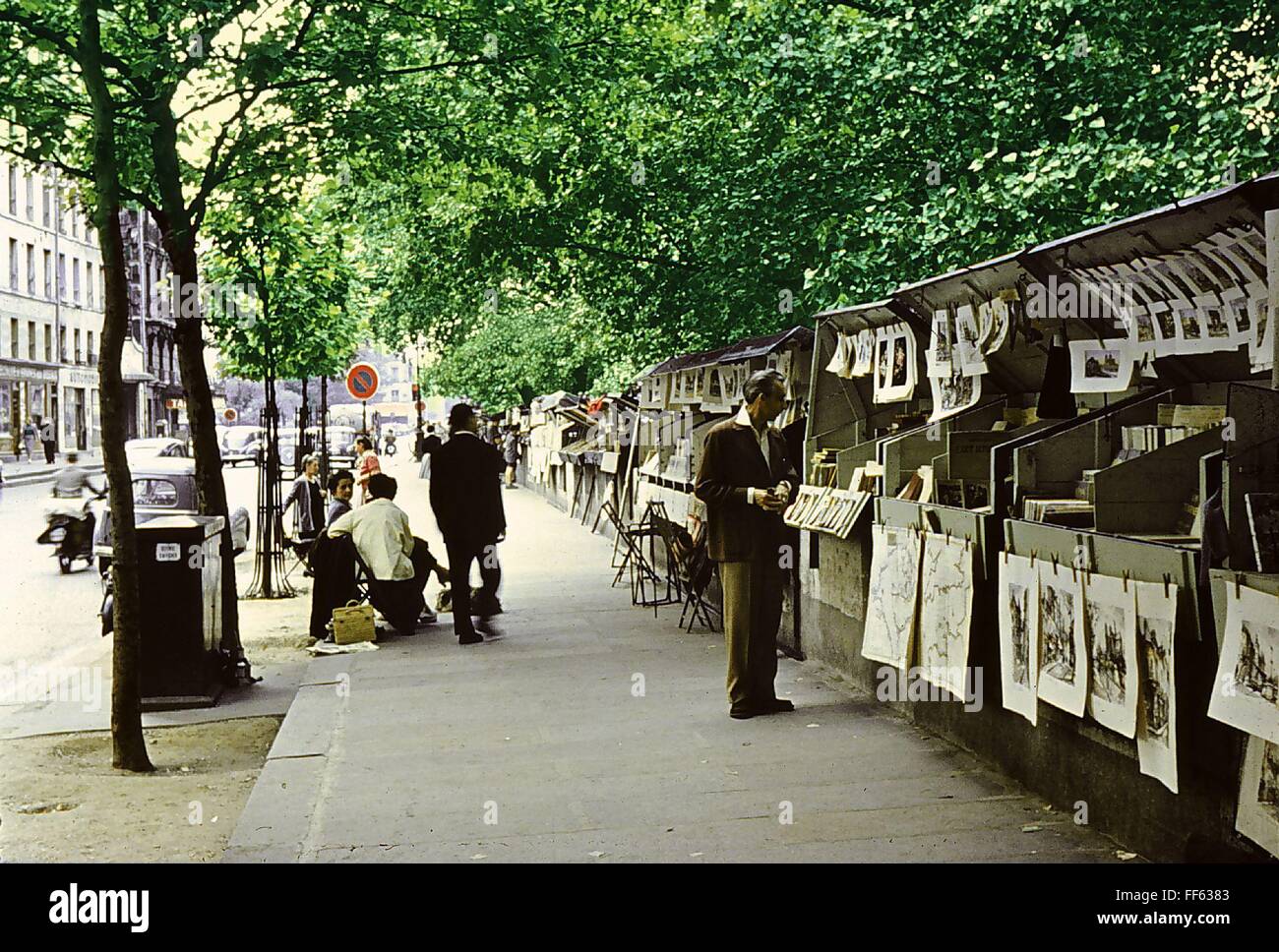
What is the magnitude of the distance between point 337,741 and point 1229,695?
5.40 m

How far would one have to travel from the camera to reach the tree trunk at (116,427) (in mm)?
8430

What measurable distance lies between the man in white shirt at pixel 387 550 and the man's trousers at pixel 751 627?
5094 mm

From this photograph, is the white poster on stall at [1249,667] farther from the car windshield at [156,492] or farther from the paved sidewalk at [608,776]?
the car windshield at [156,492]

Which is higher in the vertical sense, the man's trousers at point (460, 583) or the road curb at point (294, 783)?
the man's trousers at point (460, 583)

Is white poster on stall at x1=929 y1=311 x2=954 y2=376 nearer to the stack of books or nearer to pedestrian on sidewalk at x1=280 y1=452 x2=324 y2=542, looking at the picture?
the stack of books

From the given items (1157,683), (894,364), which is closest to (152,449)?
(894,364)

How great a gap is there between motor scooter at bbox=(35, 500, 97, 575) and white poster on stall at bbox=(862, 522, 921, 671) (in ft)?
49.2

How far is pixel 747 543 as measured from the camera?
29.1ft

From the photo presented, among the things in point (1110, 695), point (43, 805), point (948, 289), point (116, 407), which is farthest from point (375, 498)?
point (1110, 695)

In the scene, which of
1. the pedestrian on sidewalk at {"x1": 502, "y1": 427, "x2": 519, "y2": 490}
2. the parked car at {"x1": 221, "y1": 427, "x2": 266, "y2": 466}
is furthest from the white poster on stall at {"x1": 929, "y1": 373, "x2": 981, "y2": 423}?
the parked car at {"x1": 221, "y1": 427, "x2": 266, "y2": 466}

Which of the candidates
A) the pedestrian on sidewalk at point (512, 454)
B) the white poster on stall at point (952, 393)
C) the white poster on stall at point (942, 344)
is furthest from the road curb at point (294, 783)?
the pedestrian on sidewalk at point (512, 454)

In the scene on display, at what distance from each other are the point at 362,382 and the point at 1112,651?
19.6 m

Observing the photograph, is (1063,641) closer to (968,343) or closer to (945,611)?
(945,611)

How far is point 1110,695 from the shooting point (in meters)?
5.70
